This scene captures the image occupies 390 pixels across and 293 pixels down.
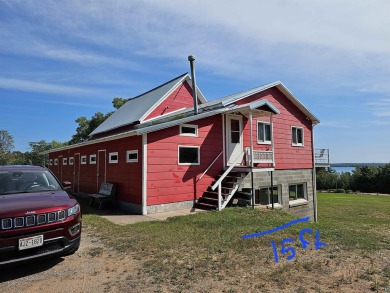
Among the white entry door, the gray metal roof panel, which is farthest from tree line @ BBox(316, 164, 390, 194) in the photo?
the white entry door

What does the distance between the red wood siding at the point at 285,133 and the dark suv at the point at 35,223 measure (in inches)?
412

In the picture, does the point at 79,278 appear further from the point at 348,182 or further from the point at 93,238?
the point at 348,182

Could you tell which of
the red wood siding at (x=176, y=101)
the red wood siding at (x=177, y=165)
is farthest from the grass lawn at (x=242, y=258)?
the red wood siding at (x=176, y=101)

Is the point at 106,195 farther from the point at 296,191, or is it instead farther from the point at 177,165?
the point at 296,191

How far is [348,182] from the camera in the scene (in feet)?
153

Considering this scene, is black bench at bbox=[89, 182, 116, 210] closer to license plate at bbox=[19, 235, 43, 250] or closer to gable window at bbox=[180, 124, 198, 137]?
gable window at bbox=[180, 124, 198, 137]

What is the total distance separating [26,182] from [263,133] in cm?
1179

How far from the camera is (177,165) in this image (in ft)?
37.2

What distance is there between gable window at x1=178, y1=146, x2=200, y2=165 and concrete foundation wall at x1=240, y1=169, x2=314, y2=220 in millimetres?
2662

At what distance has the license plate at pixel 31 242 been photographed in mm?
4332

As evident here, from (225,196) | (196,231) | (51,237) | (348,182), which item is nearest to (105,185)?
(225,196)

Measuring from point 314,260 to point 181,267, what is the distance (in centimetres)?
238

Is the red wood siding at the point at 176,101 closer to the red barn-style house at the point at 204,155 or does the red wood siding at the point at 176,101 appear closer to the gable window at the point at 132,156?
the red barn-style house at the point at 204,155

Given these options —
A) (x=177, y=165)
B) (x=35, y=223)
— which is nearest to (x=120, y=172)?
(x=177, y=165)
